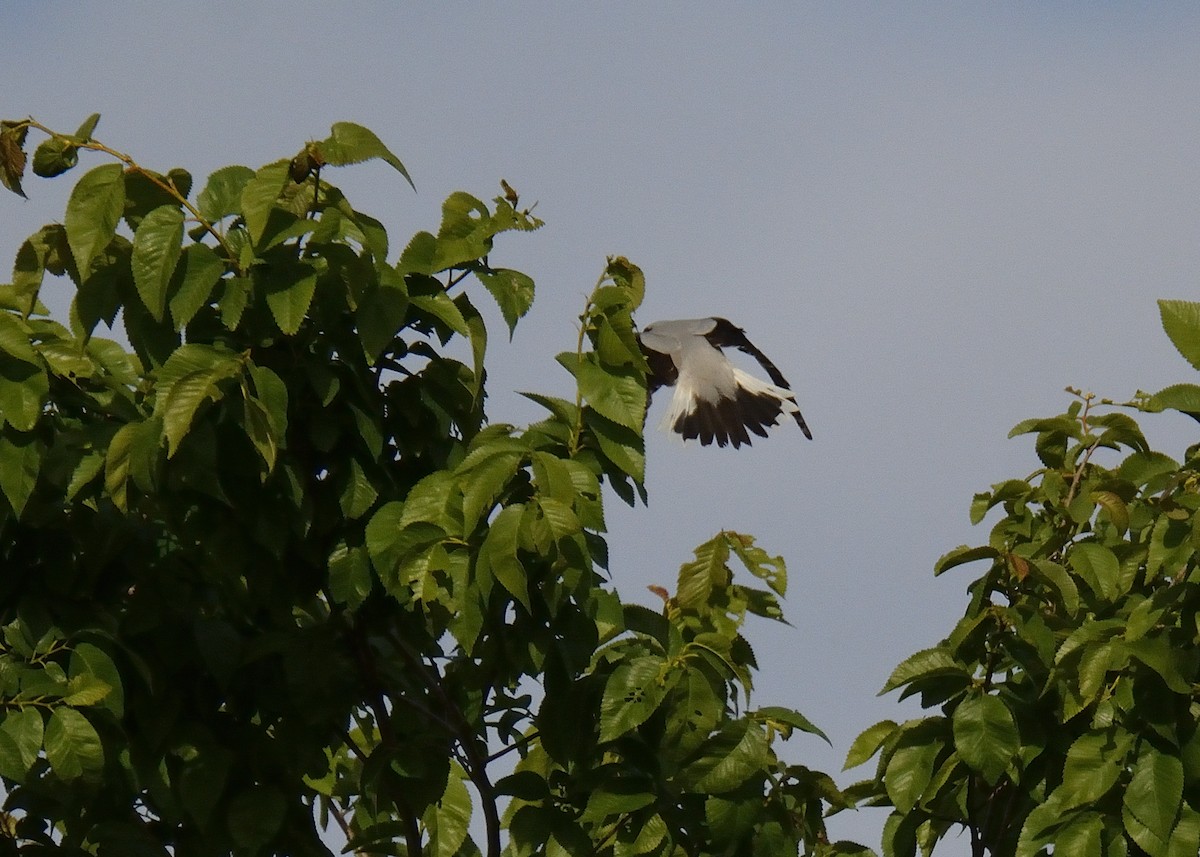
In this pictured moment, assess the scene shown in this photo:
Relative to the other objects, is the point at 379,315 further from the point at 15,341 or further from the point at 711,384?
the point at 711,384

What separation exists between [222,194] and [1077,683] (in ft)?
5.53

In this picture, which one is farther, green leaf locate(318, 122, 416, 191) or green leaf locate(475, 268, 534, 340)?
green leaf locate(475, 268, 534, 340)

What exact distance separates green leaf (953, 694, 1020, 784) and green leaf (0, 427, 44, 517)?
5.28 feet

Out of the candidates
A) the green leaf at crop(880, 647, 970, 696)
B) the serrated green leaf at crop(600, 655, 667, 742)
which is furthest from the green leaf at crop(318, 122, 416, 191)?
the green leaf at crop(880, 647, 970, 696)

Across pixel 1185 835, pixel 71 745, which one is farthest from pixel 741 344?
pixel 71 745

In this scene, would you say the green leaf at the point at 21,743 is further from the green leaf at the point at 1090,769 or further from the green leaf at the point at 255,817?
the green leaf at the point at 1090,769

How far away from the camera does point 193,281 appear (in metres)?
2.37

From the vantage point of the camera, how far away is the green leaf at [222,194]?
2430 mm

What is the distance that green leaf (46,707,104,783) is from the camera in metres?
2.36

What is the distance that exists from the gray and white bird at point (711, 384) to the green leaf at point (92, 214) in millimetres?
1360

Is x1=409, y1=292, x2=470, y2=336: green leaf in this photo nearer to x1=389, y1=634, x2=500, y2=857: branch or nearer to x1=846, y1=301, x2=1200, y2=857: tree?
A: x1=389, y1=634, x2=500, y2=857: branch

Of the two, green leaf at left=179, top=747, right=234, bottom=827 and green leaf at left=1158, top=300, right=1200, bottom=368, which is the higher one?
green leaf at left=1158, top=300, right=1200, bottom=368

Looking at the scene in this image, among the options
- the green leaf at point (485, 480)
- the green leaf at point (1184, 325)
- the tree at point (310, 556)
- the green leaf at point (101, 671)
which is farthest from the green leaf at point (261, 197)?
the green leaf at point (1184, 325)

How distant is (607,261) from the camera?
2.54 m
